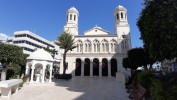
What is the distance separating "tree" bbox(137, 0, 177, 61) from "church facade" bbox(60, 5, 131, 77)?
101 ft

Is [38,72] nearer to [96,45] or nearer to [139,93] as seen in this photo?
[139,93]

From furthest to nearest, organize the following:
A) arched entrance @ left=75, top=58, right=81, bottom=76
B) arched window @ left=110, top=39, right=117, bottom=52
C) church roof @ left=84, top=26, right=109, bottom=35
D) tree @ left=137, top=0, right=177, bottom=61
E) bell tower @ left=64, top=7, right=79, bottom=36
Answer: church roof @ left=84, top=26, right=109, bottom=35, bell tower @ left=64, top=7, right=79, bottom=36, arched window @ left=110, top=39, right=117, bottom=52, arched entrance @ left=75, top=58, right=81, bottom=76, tree @ left=137, top=0, right=177, bottom=61

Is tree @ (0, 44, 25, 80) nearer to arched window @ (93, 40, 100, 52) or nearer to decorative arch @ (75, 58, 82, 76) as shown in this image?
decorative arch @ (75, 58, 82, 76)

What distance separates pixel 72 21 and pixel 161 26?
125ft

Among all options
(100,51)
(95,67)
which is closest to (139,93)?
(100,51)

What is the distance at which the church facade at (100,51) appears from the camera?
4056cm

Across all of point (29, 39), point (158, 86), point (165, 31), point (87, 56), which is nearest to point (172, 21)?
point (165, 31)

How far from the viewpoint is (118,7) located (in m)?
44.8

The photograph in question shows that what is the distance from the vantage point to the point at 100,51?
4178 cm

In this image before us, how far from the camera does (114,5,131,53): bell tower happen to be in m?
41.4

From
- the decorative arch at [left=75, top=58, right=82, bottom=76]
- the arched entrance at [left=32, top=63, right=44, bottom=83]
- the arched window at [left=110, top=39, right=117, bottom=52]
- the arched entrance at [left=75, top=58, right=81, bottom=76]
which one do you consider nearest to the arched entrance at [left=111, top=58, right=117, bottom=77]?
the arched window at [left=110, top=39, right=117, bottom=52]

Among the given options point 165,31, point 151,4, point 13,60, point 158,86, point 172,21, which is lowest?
point 158,86

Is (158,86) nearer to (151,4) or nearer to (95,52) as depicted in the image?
(151,4)

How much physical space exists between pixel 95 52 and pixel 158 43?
107 feet
